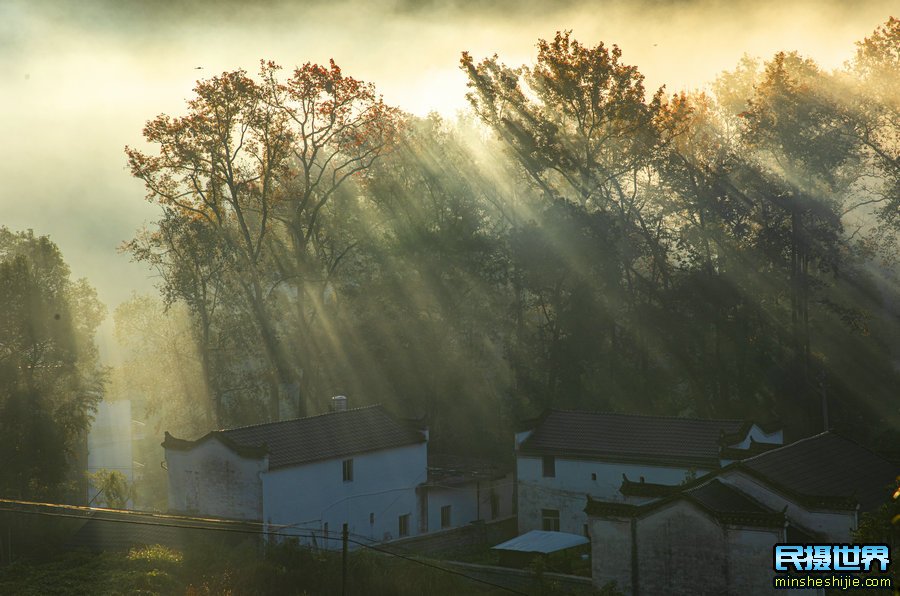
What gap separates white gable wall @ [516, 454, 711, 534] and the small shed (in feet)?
8.35

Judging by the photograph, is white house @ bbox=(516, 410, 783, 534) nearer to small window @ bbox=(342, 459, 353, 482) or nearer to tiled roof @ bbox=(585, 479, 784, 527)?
tiled roof @ bbox=(585, 479, 784, 527)

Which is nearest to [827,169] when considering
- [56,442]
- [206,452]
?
[206,452]

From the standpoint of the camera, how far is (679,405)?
4909 centimetres

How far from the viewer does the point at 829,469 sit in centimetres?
3259

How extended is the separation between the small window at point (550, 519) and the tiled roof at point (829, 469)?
1015cm

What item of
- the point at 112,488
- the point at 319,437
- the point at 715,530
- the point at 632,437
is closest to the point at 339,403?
the point at 319,437

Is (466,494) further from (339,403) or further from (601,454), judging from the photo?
(601,454)

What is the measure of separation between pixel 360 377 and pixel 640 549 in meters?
26.8

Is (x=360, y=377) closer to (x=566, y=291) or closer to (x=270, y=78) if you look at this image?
(x=566, y=291)

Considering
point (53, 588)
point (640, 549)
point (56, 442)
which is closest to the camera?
point (640, 549)

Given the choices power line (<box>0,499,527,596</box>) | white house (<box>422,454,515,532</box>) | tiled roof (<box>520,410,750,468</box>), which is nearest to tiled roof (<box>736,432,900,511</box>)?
tiled roof (<box>520,410,750,468</box>)

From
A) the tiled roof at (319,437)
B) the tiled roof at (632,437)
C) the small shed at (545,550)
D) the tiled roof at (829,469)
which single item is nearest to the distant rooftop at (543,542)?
the small shed at (545,550)

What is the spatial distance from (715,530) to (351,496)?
645 inches

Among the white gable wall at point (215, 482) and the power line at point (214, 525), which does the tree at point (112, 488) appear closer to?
the power line at point (214, 525)
